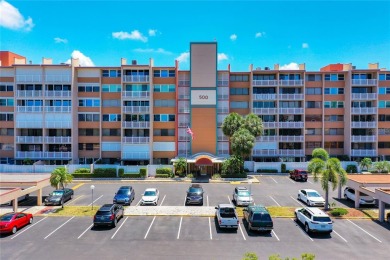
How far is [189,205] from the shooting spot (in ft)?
117

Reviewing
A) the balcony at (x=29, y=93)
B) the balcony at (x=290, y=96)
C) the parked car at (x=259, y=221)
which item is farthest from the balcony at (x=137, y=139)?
the parked car at (x=259, y=221)

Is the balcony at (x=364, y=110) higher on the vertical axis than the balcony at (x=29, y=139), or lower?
higher

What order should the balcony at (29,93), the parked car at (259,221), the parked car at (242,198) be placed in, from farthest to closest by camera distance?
1. the balcony at (29,93)
2. the parked car at (242,198)
3. the parked car at (259,221)

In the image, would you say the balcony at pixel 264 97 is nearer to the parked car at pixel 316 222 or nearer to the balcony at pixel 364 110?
the balcony at pixel 364 110

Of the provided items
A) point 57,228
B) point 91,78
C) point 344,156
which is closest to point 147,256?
point 57,228

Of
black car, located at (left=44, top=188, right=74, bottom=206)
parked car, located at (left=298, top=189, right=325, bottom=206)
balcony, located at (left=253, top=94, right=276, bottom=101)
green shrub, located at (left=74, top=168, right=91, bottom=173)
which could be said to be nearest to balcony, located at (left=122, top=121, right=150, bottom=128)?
green shrub, located at (left=74, top=168, right=91, bottom=173)

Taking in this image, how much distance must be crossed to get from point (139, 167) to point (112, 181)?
545 centimetres

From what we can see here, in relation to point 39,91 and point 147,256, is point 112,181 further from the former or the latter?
point 147,256

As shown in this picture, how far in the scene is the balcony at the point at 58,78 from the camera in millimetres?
58438

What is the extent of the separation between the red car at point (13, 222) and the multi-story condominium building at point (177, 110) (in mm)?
30795

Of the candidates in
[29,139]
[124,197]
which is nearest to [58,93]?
[29,139]

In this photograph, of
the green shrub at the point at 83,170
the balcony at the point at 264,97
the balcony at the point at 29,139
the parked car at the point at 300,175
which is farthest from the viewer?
the balcony at the point at 264,97

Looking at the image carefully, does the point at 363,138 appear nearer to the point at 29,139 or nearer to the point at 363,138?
the point at 363,138

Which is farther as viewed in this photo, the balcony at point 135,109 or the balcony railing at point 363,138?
the balcony railing at point 363,138
